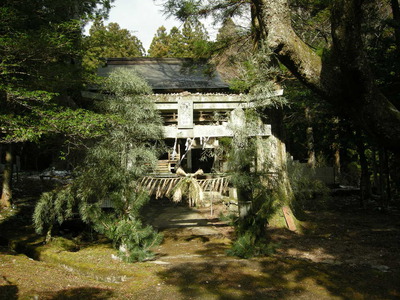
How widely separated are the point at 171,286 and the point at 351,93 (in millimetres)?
3631

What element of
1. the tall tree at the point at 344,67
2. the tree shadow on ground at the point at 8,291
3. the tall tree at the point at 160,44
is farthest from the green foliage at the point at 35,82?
the tall tree at the point at 160,44

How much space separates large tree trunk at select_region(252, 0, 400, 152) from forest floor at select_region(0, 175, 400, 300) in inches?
83.9

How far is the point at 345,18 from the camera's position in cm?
401

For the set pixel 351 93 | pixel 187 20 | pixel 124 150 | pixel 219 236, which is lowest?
pixel 219 236

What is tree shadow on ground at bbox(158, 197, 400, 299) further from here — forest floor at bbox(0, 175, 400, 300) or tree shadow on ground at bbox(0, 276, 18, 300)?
tree shadow on ground at bbox(0, 276, 18, 300)

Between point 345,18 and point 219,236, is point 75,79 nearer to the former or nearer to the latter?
point 219,236

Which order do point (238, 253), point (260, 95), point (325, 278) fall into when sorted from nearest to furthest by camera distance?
point (325, 278) → point (238, 253) → point (260, 95)

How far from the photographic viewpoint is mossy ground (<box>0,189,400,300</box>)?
4.23m

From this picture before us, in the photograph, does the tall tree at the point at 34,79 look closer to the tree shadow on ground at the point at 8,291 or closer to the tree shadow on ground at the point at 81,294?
the tree shadow on ground at the point at 8,291

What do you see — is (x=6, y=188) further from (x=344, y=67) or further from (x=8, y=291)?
(x=344, y=67)

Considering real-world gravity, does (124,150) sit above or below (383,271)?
above

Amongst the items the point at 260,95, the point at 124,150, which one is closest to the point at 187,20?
the point at 260,95

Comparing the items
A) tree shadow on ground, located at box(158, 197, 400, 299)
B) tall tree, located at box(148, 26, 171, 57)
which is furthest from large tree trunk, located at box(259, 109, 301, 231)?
tall tree, located at box(148, 26, 171, 57)

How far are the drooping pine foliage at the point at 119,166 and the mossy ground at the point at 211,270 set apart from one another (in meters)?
0.66
